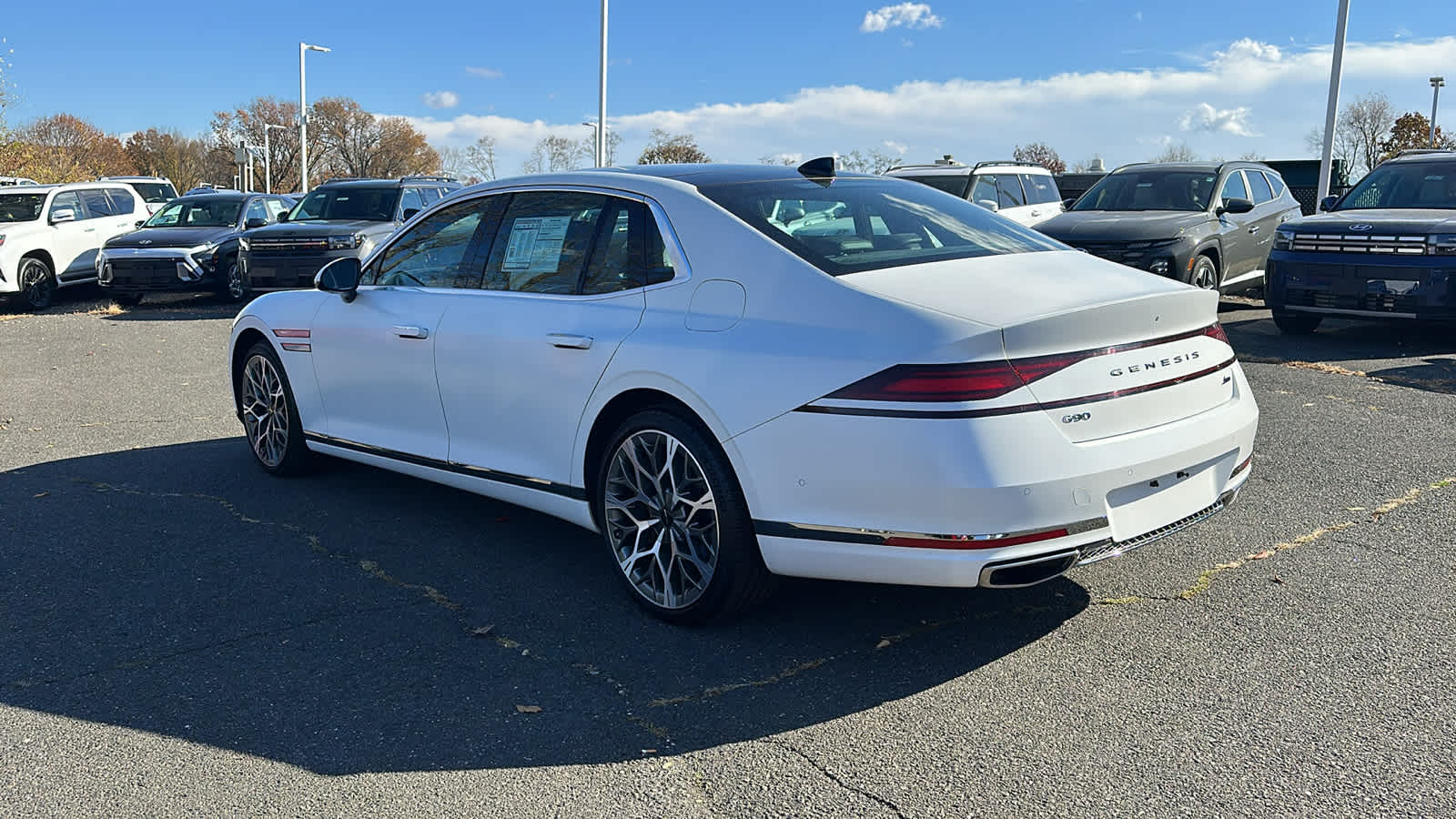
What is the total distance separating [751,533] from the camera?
3967 mm

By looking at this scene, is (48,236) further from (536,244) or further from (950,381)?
(950,381)

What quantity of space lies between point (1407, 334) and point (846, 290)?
10458 millimetres

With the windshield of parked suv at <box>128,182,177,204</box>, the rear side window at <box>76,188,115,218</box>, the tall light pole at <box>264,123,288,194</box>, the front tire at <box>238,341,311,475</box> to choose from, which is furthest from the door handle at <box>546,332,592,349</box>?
the tall light pole at <box>264,123,288,194</box>

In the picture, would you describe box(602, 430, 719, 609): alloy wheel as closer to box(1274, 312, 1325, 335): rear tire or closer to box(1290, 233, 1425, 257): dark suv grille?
box(1290, 233, 1425, 257): dark suv grille

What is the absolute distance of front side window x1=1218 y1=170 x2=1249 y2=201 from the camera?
1324cm

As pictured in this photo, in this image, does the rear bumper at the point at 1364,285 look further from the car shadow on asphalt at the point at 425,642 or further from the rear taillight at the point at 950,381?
the rear taillight at the point at 950,381

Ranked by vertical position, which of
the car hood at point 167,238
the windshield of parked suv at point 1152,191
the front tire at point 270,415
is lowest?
the front tire at point 270,415

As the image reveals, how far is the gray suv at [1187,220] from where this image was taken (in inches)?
471

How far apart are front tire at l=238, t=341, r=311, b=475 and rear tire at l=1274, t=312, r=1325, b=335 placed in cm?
932

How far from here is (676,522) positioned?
4.21 metres

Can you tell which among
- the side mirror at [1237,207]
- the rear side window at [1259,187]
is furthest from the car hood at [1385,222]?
the rear side window at [1259,187]

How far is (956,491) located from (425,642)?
1.91 meters

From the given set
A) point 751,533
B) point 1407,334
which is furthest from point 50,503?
point 1407,334

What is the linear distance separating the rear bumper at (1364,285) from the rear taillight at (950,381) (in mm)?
8679
